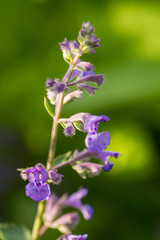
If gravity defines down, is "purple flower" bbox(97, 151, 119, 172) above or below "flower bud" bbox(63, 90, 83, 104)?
below

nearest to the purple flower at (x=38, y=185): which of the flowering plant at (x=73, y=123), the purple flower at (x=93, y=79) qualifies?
the flowering plant at (x=73, y=123)

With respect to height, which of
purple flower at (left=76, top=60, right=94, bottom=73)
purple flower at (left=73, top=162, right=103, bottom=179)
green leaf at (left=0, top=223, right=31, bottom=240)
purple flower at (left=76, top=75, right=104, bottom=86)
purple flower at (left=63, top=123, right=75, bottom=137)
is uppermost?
purple flower at (left=76, top=60, right=94, bottom=73)

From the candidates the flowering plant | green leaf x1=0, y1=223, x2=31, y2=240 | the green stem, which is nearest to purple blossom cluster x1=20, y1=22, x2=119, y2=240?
the flowering plant

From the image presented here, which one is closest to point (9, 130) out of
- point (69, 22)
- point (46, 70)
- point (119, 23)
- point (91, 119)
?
point (46, 70)

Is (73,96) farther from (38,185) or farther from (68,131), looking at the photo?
(38,185)

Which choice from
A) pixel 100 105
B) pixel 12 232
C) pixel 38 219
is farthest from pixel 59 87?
pixel 100 105

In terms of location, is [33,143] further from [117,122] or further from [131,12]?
[131,12]

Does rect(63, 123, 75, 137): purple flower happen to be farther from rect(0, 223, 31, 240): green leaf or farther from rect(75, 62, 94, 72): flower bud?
rect(0, 223, 31, 240): green leaf
